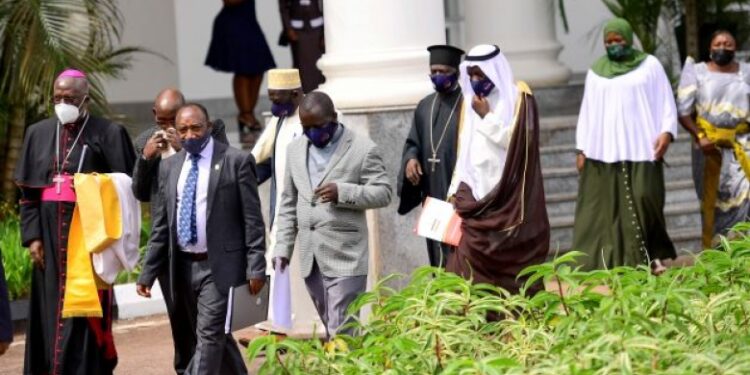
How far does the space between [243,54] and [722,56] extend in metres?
5.31

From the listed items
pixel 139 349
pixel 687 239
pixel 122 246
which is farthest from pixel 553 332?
pixel 687 239

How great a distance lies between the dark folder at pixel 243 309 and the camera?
8.93 meters

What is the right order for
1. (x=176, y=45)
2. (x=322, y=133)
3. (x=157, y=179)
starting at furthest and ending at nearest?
(x=176, y=45)
(x=157, y=179)
(x=322, y=133)

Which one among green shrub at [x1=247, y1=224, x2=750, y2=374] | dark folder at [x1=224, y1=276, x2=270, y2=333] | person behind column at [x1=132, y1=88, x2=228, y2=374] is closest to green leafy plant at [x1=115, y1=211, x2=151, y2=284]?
person behind column at [x1=132, y1=88, x2=228, y2=374]

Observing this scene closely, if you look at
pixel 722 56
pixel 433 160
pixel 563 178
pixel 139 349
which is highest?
pixel 722 56

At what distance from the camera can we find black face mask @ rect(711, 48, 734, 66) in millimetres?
13086

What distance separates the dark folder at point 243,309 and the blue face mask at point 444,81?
220 centimetres

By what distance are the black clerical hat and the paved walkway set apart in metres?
2.06

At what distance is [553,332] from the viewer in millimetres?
6824

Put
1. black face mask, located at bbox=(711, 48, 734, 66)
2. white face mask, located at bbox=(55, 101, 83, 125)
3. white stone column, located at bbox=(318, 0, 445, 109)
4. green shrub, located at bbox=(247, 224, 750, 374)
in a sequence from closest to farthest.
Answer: green shrub, located at bbox=(247, 224, 750, 374) < white face mask, located at bbox=(55, 101, 83, 125) < white stone column, located at bbox=(318, 0, 445, 109) < black face mask, located at bbox=(711, 48, 734, 66)

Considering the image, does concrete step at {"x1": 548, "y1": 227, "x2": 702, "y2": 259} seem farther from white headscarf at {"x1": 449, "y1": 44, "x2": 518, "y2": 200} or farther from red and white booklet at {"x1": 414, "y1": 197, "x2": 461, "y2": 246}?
white headscarf at {"x1": 449, "y1": 44, "x2": 518, "y2": 200}

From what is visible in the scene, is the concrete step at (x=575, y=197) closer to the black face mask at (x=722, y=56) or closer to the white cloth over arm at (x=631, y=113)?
the white cloth over arm at (x=631, y=113)

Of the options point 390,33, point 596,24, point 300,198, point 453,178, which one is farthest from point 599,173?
point 596,24

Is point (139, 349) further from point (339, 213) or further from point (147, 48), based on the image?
point (147, 48)
